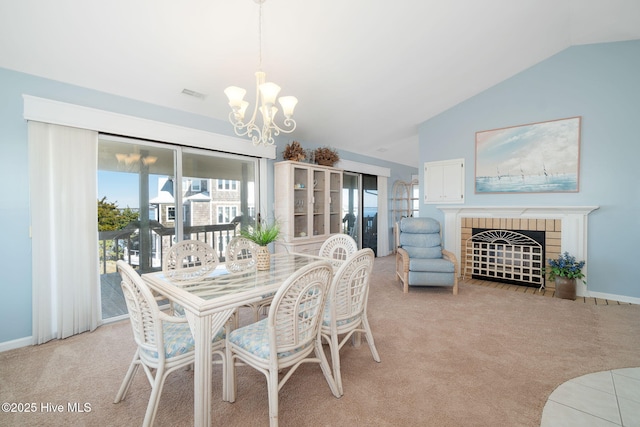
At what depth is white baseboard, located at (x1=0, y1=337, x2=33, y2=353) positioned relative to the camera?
2.36 meters

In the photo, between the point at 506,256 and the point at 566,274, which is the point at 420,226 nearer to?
the point at 506,256

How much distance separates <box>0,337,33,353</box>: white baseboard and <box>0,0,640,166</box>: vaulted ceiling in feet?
7.47

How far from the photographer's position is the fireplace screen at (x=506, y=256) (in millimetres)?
4211

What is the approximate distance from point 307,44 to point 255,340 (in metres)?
2.65

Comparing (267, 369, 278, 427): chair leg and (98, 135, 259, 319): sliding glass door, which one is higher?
(98, 135, 259, 319): sliding glass door

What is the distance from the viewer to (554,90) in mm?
3988

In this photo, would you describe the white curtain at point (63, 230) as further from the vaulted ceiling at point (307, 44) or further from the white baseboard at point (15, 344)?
the vaulted ceiling at point (307, 44)

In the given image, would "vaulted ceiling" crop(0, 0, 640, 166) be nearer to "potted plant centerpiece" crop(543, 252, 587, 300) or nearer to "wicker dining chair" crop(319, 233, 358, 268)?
"wicker dining chair" crop(319, 233, 358, 268)

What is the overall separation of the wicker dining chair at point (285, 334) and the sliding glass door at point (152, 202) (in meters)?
2.08

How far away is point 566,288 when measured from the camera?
3.67 meters

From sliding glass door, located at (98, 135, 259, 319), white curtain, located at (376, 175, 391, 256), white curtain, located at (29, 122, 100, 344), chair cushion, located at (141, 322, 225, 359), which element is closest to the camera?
chair cushion, located at (141, 322, 225, 359)

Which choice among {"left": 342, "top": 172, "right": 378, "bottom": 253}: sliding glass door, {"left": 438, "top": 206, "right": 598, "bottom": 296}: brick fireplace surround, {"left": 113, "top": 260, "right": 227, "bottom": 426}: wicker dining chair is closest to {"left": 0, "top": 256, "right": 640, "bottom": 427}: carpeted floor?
{"left": 113, "top": 260, "right": 227, "bottom": 426}: wicker dining chair

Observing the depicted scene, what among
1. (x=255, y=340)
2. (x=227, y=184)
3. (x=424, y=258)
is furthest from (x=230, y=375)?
(x=424, y=258)

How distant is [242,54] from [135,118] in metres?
1.28
